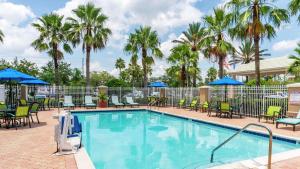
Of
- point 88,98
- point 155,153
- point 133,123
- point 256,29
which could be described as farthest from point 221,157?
point 88,98

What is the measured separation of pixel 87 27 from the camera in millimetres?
23766

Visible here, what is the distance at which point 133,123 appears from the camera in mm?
15188

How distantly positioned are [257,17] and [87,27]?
14818 millimetres

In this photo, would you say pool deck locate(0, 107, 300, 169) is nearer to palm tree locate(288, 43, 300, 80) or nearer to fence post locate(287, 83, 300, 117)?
fence post locate(287, 83, 300, 117)

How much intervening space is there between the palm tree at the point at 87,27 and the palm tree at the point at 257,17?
1256 cm

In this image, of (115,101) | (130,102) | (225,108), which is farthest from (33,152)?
(130,102)

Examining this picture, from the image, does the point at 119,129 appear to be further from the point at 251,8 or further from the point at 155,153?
the point at 251,8

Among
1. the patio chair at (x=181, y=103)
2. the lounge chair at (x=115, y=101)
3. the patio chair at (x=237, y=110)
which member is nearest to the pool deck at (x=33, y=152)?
the patio chair at (x=237, y=110)

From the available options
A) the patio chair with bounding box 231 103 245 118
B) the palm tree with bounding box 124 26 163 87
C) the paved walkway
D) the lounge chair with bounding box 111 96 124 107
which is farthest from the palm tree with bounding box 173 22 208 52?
the paved walkway

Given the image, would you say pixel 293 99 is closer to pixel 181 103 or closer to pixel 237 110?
pixel 237 110

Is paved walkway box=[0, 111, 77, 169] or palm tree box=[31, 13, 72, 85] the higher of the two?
palm tree box=[31, 13, 72, 85]

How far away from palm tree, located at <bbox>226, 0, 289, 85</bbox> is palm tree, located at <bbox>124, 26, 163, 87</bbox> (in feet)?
35.1

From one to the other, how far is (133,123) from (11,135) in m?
7.20

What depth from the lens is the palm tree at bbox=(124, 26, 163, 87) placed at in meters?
25.4
